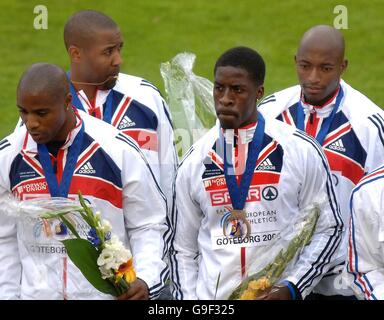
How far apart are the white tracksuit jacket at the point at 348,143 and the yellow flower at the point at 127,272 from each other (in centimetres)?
137

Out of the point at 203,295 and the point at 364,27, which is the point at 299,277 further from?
the point at 364,27

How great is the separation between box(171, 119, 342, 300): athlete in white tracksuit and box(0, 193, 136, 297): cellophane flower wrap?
51 cm

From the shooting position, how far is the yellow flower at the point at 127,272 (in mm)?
6742

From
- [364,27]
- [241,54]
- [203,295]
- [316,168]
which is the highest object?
[364,27]

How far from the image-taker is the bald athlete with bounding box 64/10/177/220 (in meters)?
8.45

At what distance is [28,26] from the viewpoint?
1553 cm

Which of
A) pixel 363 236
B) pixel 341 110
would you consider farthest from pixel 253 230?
pixel 341 110

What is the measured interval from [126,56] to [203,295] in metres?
8.23

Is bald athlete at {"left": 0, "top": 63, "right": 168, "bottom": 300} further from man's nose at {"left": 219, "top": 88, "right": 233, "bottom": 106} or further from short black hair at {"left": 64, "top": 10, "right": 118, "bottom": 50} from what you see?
short black hair at {"left": 64, "top": 10, "right": 118, "bottom": 50}

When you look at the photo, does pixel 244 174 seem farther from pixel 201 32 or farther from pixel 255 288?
pixel 201 32

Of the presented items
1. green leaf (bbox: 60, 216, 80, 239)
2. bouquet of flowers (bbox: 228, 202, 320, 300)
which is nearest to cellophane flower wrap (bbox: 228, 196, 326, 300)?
bouquet of flowers (bbox: 228, 202, 320, 300)

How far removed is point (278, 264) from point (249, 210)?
1.08 ft

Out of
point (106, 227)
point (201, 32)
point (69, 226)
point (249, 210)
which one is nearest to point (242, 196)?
point (249, 210)

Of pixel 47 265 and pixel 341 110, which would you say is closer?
pixel 47 265
